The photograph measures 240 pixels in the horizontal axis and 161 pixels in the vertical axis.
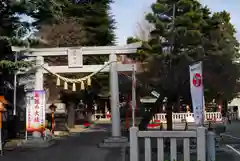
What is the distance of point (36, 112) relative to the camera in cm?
1788

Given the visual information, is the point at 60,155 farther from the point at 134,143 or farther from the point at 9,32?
the point at 9,32

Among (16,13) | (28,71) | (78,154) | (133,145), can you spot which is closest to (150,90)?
(78,154)

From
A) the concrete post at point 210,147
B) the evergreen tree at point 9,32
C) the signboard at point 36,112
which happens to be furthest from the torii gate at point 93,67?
the concrete post at point 210,147

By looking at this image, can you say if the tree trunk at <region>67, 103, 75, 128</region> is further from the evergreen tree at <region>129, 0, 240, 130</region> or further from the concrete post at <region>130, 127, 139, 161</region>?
the concrete post at <region>130, 127, 139, 161</region>

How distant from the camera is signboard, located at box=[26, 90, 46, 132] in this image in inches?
701

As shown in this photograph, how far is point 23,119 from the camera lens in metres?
25.2

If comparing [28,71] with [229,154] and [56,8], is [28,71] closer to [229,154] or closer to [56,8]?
[56,8]

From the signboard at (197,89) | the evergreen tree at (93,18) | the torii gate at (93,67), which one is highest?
the evergreen tree at (93,18)

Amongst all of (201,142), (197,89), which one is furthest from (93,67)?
(201,142)

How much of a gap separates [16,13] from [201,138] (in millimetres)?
12760

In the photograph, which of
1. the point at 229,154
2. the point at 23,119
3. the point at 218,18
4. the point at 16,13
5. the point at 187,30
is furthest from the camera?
the point at 23,119

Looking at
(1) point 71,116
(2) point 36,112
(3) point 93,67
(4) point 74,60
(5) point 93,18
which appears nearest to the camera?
(2) point 36,112

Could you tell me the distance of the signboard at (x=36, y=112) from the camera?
58.4 ft

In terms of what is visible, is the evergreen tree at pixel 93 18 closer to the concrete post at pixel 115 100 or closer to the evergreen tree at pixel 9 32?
the evergreen tree at pixel 9 32
